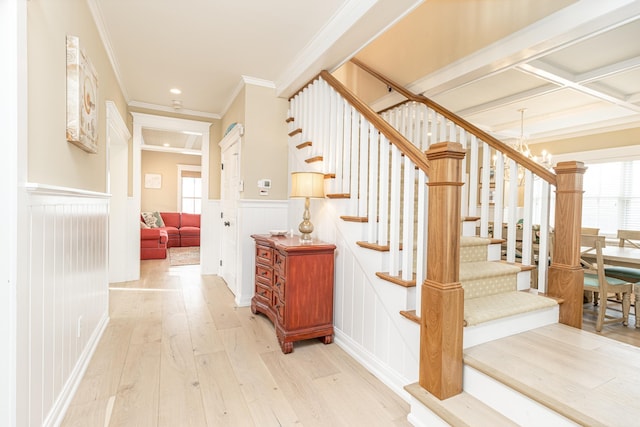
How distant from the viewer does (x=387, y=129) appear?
207 centimetres

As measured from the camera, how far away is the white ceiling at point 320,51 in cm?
223

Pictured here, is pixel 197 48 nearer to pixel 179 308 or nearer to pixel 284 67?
pixel 284 67

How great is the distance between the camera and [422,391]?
1614mm

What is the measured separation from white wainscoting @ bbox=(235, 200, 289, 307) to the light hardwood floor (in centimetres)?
43

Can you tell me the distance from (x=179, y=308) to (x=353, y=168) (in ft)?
8.06

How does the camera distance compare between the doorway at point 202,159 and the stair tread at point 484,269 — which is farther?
the doorway at point 202,159

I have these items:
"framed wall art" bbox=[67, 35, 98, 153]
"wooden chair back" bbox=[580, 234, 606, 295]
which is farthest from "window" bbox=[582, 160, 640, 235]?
"framed wall art" bbox=[67, 35, 98, 153]

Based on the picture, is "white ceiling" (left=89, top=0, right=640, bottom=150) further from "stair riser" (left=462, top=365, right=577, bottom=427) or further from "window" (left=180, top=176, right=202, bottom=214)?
"window" (left=180, top=176, right=202, bottom=214)

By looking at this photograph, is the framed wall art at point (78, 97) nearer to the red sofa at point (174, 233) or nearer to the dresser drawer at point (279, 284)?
the dresser drawer at point (279, 284)

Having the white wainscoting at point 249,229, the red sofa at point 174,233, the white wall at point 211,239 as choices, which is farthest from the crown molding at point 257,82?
the red sofa at point 174,233

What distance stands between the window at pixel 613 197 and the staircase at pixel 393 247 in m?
3.59

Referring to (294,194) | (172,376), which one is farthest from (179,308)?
(294,194)

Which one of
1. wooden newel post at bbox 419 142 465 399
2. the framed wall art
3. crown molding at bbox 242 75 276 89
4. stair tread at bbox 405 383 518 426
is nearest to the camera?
stair tread at bbox 405 383 518 426

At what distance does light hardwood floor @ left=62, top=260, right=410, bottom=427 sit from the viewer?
5.56 ft
